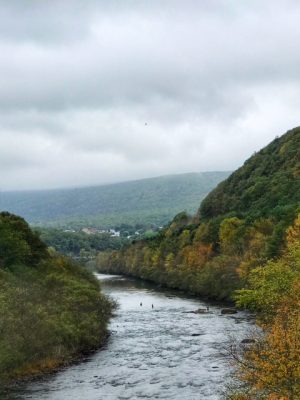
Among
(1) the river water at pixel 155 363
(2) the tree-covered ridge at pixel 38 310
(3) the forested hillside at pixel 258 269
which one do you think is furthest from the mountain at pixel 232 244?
(2) the tree-covered ridge at pixel 38 310

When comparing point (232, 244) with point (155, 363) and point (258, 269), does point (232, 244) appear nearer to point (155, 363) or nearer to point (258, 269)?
→ point (258, 269)

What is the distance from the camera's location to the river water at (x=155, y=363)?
54.1 m

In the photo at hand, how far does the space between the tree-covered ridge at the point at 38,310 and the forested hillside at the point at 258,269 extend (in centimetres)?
2267

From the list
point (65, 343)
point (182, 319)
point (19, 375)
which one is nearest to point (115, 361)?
point (65, 343)

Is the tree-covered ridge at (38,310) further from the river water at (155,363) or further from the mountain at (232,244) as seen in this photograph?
the mountain at (232,244)

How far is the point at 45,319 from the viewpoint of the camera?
6612 cm

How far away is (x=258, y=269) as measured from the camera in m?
78.6

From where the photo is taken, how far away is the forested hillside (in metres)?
32.0

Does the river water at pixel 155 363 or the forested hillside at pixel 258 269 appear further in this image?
the river water at pixel 155 363

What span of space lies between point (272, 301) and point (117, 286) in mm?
114669

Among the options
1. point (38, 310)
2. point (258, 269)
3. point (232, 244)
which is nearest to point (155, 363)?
point (38, 310)

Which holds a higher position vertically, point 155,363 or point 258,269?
point 258,269

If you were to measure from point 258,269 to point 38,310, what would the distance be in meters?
33.0

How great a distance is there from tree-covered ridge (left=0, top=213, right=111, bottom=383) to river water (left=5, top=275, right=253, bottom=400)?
2.98m
